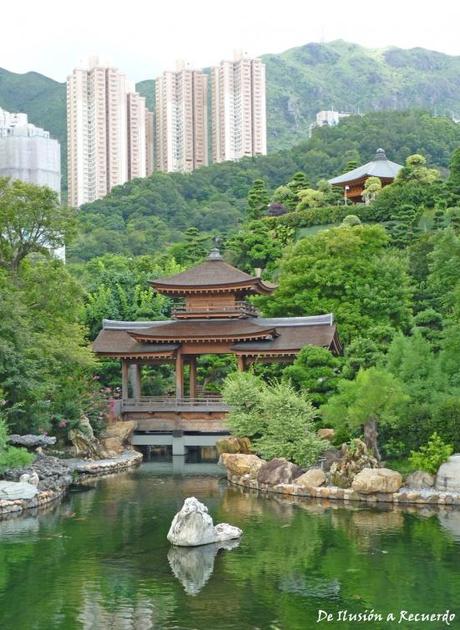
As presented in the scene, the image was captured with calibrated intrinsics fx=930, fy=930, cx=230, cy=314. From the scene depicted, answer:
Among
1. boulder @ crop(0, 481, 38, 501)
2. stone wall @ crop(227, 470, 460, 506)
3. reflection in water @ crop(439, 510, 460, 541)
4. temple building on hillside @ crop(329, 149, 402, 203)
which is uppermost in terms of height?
temple building on hillside @ crop(329, 149, 402, 203)

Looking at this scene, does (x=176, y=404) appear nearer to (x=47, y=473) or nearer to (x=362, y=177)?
(x=47, y=473)

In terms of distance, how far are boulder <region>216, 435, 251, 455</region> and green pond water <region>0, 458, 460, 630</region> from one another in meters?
3.99

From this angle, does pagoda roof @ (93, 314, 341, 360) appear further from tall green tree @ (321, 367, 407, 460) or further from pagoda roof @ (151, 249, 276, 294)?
tall green tree @ (321, 367, 407, 460)

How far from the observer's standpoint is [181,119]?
10356cm

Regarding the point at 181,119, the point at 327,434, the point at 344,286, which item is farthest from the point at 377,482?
the point at 181,119

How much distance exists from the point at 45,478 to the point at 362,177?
41.5 meters

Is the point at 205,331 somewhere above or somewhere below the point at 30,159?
below

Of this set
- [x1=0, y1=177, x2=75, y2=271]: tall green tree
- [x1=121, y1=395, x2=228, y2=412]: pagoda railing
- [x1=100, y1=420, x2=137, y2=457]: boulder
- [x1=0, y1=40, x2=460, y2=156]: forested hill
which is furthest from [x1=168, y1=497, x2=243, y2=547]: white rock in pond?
[x1=0, y1=40, x2=460, y2=156]: forested hill

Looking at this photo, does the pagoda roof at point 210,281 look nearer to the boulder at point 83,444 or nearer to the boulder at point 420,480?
the boulder at point 83,444

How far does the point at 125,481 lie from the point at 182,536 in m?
8.45

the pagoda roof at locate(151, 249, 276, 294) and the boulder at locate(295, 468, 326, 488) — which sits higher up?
the pagoda roof at locate(151, 249, 276, 294)

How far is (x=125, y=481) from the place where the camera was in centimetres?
2547

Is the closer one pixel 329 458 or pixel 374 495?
pixel 374 495

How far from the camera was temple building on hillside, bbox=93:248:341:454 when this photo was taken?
30938mm
